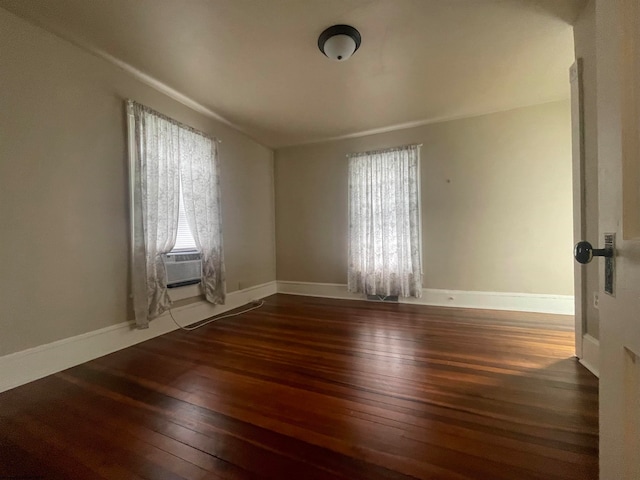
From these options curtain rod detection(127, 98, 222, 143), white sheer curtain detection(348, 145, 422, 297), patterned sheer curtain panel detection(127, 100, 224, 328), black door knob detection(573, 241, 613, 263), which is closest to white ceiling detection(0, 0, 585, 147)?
curtain rod detection(127, 98, 222, 143)

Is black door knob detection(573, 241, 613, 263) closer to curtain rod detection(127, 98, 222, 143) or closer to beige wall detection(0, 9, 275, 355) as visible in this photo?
beige wall detection(0, 9, 275, 355)

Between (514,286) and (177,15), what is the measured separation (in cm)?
442

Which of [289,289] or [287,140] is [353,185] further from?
[289,289]

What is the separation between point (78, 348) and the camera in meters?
2.11

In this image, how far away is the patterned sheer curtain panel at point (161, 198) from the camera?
246cm

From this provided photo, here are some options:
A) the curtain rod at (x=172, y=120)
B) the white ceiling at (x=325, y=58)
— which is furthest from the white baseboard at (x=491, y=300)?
the curtain rod at (x=172, y=120)

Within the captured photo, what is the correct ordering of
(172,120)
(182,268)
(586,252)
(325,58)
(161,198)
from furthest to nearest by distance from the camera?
(182,268)
(172,120)
(161,198)
(325,58)
(586,252)

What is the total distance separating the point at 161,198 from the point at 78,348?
1.44m

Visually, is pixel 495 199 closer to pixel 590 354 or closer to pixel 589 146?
pixel 589 146

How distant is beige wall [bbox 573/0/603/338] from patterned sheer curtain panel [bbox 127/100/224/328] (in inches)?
140

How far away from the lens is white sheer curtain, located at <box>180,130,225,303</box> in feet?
9.84

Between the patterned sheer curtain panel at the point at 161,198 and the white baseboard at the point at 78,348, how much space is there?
170 millimetres

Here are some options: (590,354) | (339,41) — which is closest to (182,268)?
(339,41)

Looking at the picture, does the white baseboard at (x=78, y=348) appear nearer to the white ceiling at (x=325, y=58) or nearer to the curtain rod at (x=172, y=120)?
the curtain rod at (x=172, y=120)
